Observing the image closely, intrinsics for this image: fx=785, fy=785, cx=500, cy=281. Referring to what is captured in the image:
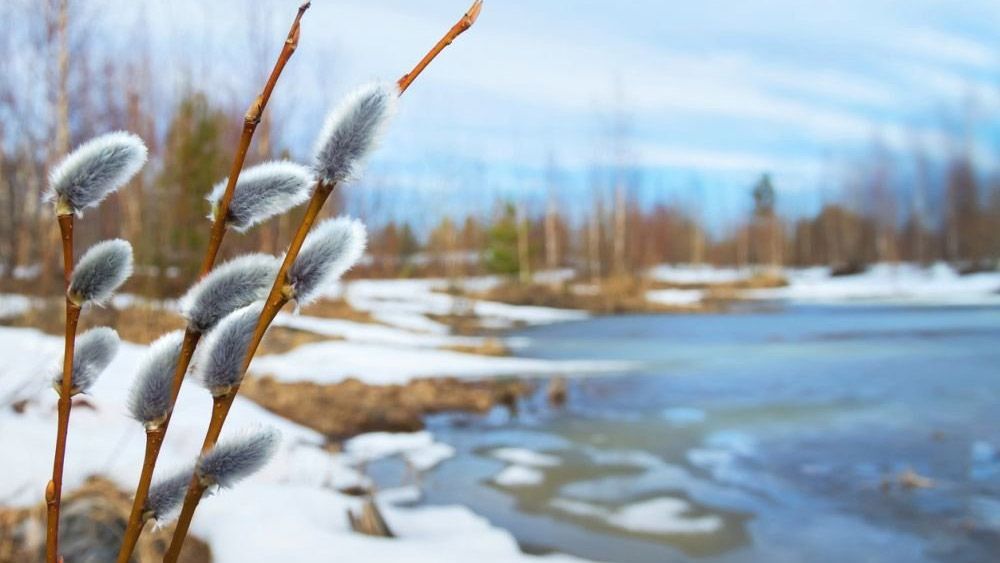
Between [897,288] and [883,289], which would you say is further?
[883,289]

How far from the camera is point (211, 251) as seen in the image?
1.81 feet

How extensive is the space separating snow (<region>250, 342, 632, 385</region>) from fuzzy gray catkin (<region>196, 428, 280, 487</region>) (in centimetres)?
839

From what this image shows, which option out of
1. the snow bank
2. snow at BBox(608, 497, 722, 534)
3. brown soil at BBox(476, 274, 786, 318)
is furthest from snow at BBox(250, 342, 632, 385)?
brown soil at BBox(476, 274, 786, 318)

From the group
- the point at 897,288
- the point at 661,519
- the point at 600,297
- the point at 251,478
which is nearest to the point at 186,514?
the point at 251,478

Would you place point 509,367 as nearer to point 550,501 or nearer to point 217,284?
point 550,501

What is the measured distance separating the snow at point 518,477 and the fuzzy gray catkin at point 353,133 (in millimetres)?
4888

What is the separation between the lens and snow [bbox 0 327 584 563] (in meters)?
3.07

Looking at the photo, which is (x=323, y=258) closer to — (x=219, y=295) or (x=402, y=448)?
(x=219, y=295)

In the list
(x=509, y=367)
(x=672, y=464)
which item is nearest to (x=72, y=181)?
(x=672, y=464)

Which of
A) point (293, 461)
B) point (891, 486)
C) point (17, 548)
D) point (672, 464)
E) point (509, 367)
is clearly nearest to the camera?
point (17, 548)

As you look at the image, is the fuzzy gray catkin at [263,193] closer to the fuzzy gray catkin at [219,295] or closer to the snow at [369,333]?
the fuzzy gray catkin at [219,295]

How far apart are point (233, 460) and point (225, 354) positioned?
0.08 metres

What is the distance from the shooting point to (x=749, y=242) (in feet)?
204

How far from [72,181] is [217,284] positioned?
129 mm
